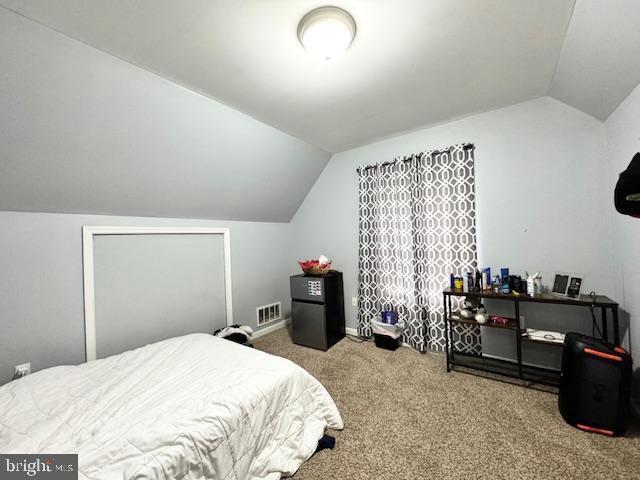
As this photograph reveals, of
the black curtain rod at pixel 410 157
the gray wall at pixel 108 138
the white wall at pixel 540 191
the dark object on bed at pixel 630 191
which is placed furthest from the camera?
the black curtain rod at pixel 410 157

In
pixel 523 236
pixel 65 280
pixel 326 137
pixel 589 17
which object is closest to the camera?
pixel 589 17

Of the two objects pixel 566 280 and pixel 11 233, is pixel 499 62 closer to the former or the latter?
pixel 566 280

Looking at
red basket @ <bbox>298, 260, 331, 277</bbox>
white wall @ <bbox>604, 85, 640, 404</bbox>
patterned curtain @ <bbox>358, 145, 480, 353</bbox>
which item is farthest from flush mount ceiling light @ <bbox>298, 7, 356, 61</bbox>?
red basket @ <bbox>298, 260, 331, 277</bbox>

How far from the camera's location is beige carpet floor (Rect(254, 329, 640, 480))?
4.30 ft

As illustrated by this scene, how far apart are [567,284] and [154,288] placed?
3.62 metres

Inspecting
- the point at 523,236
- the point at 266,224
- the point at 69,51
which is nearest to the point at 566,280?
the point at 523,236

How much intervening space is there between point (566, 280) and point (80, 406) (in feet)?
11.0

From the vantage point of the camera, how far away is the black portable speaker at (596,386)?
144 cm

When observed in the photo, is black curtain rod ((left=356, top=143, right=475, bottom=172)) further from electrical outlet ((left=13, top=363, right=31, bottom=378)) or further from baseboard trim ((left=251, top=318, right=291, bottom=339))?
electrical outlet ((left=13, top=363, right=31, bottom=378))

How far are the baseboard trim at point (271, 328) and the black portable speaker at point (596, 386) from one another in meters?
2.97

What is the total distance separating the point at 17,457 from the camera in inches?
37.9

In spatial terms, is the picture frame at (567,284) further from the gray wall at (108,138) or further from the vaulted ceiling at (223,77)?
the gray wall at (108,138)

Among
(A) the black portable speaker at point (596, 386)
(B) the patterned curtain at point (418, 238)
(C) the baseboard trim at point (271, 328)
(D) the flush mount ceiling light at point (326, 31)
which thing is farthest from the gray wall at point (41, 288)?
(A) the black portable speaker at point (596, 386)
